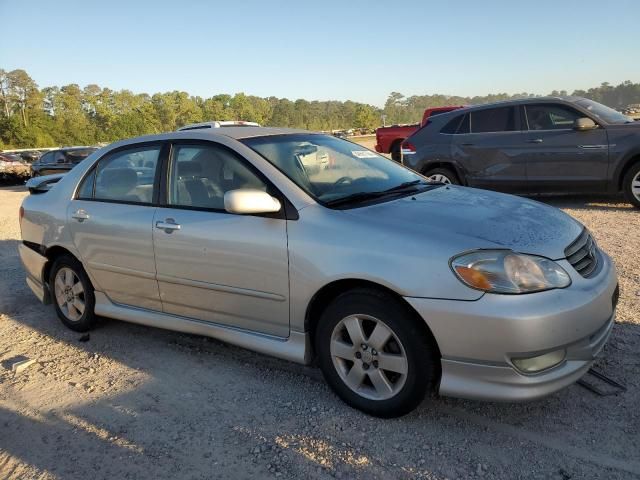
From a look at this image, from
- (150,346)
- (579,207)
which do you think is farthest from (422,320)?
(579,207)

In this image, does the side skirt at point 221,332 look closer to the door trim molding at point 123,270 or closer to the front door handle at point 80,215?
the door trim molding at point 123,270

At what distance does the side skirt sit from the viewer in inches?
123

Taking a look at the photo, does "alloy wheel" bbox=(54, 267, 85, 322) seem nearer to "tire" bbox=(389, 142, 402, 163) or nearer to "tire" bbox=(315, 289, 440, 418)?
"tire" bbox=(315, 289, 440, 418)

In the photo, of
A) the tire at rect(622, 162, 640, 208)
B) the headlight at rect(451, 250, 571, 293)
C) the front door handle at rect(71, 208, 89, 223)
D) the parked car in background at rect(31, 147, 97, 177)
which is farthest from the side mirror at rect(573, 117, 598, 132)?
the parked car in background at rect(31, 147, 97, 177)

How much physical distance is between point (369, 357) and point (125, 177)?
2475 mm

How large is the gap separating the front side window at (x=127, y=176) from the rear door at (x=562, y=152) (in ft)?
20.0

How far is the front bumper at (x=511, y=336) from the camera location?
2.45m

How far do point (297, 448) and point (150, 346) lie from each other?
6.26 ft

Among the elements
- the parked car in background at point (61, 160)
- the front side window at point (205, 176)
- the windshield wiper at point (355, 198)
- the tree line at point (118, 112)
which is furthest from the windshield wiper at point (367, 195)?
the tree line at point (118, 112)

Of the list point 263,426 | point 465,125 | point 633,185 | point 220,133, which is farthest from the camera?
point 465,125

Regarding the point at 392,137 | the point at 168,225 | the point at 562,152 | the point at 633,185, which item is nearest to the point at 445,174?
the point at 562,152

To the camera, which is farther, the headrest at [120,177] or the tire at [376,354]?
the headrest at [120,177]

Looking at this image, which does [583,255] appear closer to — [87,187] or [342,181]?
[342,181]

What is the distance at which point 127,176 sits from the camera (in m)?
4.12
